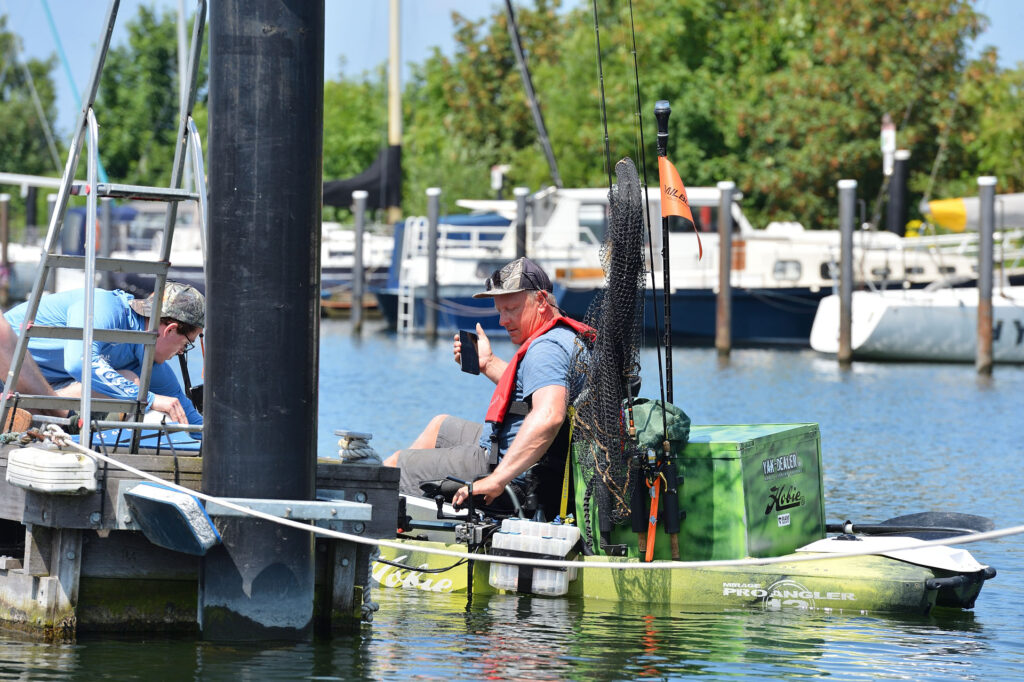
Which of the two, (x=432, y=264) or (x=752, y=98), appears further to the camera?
(x=752, y=98)

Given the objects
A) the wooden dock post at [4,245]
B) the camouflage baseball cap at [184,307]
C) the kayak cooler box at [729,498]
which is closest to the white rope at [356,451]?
the kayak cooler box at [729,498]

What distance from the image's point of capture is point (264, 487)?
625 cm

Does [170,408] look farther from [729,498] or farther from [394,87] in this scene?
[394,87]

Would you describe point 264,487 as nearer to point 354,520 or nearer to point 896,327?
point 354,520

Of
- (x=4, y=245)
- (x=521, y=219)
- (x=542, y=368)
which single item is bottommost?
(x=542, y=368)

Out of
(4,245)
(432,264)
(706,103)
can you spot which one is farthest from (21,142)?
(432,264)

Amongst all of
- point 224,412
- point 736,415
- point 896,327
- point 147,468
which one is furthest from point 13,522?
point 896,327

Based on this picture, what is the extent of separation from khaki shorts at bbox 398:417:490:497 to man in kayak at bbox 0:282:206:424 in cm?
119

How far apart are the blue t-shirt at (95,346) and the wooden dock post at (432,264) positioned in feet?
77.9

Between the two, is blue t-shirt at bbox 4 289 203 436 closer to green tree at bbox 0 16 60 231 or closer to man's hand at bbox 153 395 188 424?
man's hand at bbox 153 395 188 424

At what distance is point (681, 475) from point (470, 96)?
47728 millimetres

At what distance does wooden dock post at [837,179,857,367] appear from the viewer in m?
26.3

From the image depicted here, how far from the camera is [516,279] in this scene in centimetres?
786

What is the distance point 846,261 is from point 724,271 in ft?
10.3
